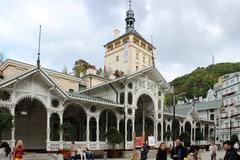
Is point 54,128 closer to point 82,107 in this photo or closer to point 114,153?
point 82,107

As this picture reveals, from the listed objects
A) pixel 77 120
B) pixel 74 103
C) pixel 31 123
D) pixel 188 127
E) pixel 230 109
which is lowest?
pixel 188 127

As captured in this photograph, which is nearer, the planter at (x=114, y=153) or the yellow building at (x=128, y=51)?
the planter at (x=114, y=153)

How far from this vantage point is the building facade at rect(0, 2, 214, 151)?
29355 mm

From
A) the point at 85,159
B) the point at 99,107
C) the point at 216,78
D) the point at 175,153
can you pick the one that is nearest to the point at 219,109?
the point at 216,78

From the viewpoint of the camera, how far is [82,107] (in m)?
34.2

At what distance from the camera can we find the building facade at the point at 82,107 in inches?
1156

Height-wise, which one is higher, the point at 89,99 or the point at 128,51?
the point at 128,51

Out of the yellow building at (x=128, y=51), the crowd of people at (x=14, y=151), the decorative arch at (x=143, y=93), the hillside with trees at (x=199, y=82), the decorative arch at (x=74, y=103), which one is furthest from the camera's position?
the hillside with trees at (x=199, y=82)

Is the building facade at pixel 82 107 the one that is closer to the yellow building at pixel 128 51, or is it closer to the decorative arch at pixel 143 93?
the decorative arch at pixel 143 93

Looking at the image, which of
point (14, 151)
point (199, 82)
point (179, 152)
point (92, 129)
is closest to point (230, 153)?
point (179, 152)

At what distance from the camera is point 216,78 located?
4360 inches

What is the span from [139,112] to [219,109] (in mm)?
40548

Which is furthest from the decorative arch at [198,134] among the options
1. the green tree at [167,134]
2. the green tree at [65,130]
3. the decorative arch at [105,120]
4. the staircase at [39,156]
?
the staircase at [39,156]

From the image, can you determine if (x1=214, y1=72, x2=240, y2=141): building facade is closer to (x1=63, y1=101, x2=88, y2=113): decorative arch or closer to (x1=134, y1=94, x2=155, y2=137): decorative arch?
(x1=134, y1=94, x2=155, y2=137): decorative arch
